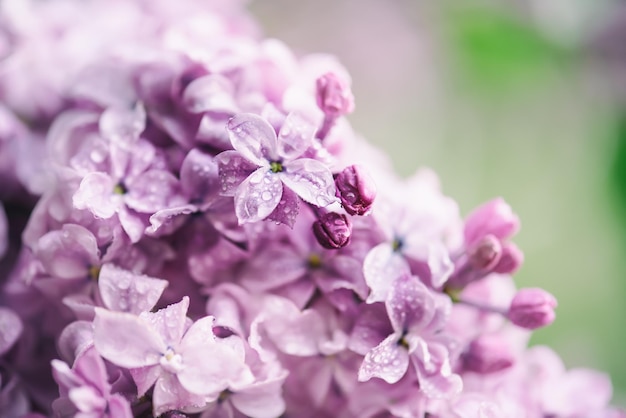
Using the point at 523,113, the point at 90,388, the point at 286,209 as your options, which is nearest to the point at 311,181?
the point at 286,209

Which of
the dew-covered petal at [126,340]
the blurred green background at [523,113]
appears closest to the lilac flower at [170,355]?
the dew-covered petal at [126,340]

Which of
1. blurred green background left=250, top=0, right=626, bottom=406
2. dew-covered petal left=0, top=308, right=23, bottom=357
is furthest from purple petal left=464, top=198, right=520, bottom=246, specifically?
blurred green background left=250, top=0, right=626, bottom=406

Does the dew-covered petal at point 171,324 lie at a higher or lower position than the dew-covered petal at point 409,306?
lower

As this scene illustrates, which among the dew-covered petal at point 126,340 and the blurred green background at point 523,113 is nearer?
the dew-covered petal at point 126,340

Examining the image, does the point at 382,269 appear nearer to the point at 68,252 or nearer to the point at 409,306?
the point at 409,306

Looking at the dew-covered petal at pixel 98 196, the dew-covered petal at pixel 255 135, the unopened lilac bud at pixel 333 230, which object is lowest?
the dew-covered petal at pixel 98 196

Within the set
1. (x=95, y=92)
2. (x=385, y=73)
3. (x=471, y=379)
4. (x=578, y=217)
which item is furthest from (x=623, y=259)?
(x=95, y=92)

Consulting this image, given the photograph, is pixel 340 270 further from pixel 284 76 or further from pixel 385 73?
pixel 385 73

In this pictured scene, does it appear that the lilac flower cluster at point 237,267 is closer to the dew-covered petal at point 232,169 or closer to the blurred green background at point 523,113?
the dew-covered petal at point 232,169
